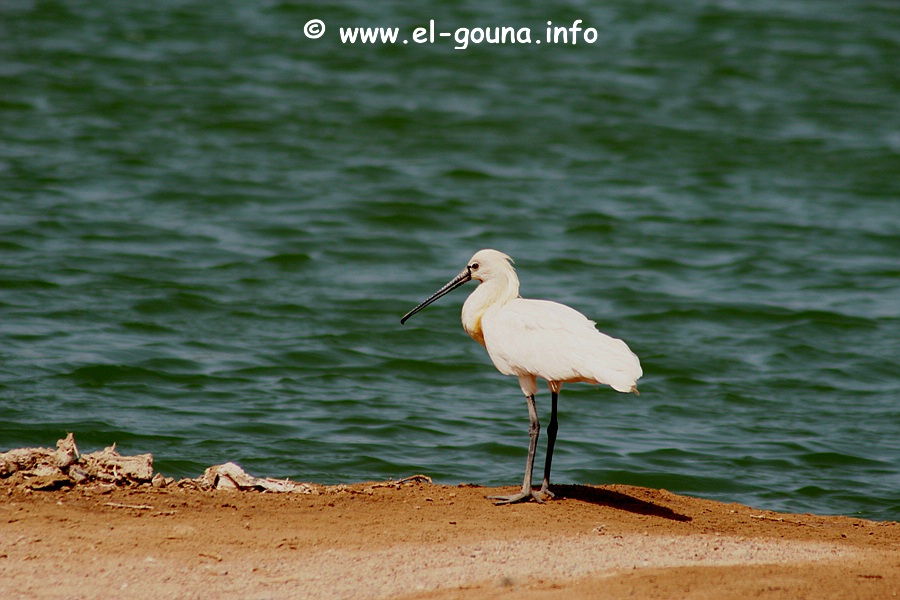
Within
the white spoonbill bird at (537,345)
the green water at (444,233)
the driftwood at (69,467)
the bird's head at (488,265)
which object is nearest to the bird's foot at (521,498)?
the white spoonbill bird at (537,345)

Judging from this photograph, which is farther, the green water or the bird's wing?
the green water

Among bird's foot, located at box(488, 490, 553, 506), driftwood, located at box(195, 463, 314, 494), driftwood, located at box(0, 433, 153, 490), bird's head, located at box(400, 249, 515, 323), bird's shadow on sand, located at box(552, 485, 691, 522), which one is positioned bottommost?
bird's shadow on sand, located at box(552, 485, 691, 522)

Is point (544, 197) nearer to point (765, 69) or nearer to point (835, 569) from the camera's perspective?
point (765, 69)

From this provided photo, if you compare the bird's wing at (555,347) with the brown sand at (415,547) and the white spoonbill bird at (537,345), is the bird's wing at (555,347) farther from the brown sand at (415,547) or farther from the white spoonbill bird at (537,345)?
the brown sand at (415,547)

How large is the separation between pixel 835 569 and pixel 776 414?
19.0 ft

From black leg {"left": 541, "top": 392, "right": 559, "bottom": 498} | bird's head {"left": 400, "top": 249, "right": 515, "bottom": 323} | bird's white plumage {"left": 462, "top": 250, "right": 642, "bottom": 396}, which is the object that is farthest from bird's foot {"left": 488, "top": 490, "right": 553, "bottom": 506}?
bird's head {"left": 400, "top": 249, "right": 515, "bottom": 323}

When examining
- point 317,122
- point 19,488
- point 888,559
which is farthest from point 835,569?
point 317,122

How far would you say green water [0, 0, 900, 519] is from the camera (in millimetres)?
10781

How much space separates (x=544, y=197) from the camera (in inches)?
762

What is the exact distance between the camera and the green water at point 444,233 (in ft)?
35.4

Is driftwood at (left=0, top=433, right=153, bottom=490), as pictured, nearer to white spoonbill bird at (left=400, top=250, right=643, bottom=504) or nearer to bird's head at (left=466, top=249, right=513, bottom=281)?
white spoonbill bird at (left=400, top=250, right=643, bottom=504)

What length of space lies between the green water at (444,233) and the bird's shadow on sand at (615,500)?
1.40m

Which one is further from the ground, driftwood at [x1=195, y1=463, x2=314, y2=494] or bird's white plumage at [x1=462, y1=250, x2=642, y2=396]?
bird's white plumage at [x1=462, y1=250, x2=642, y2=396]

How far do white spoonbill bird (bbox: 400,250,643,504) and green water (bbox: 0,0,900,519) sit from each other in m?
1.68
